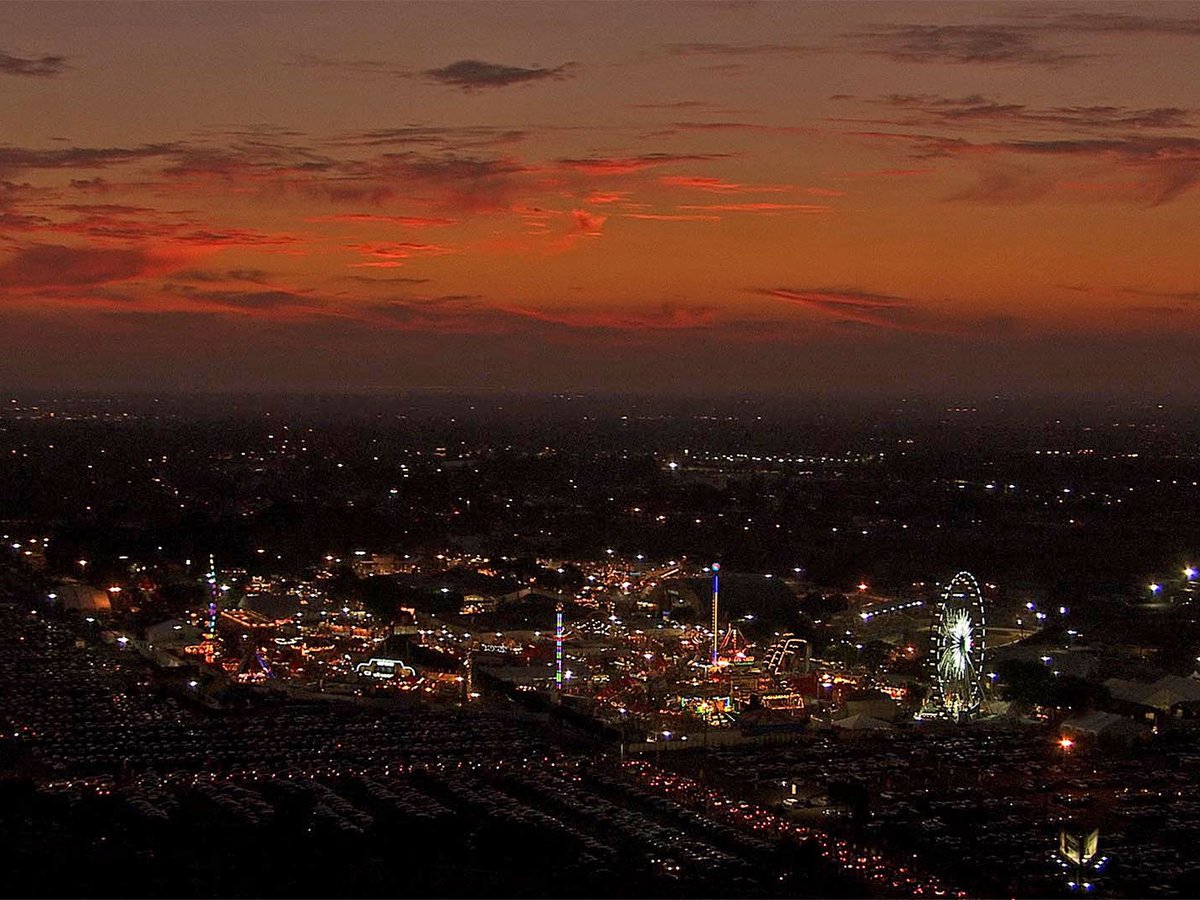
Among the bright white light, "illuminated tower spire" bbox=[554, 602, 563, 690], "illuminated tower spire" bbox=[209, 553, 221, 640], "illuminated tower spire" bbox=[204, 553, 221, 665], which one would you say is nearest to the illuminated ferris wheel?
the bright white light

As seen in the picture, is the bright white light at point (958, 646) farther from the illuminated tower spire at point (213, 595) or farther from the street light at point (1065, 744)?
the illuminated tower spire at point (213, 595)

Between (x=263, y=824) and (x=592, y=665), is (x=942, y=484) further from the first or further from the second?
(x=263, y=824)

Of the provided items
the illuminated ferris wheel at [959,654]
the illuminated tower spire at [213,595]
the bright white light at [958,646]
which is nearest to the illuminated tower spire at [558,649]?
the illuminated ferris wheel at [959,654]

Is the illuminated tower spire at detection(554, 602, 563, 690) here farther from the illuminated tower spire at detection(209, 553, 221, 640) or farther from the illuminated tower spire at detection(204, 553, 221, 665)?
the illuminated tower spire at detection(209, 553, 221, 640)

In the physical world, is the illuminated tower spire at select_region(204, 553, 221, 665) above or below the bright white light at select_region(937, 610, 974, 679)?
below

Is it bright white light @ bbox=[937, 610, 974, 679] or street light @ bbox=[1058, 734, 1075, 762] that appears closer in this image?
street light @ bbox=[1058, 734, 1075, 762]

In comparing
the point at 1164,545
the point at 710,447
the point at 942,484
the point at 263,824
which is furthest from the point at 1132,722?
the point at 710,447

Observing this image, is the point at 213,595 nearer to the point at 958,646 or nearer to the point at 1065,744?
the point at 958,646

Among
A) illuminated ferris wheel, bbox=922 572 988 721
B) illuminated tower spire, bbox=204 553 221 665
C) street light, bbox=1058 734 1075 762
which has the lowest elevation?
illuminated tower spire, bbox=204 553 221 665

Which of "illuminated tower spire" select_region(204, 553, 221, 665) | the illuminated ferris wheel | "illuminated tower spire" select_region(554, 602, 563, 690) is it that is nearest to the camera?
the illuminated ferris wheel

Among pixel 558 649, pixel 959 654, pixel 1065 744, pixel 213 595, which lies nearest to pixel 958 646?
pixel 959 654
